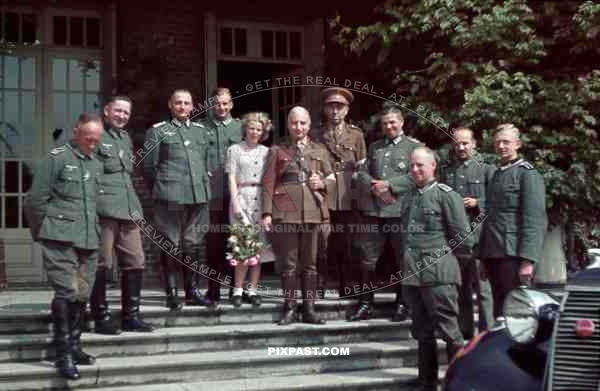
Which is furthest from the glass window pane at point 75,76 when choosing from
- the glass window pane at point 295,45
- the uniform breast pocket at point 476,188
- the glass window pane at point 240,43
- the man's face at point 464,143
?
the uniform breast pocket at point 476,188

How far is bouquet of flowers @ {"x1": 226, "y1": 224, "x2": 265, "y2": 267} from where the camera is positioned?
635 centimetres

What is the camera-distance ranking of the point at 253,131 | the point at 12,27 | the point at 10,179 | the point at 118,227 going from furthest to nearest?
the point at 10,179, the point at 12,27, the point at 253,131, the point at 118,227

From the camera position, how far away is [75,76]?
9.38 metres

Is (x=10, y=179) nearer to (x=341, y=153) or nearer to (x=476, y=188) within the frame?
(x=341, y=153)

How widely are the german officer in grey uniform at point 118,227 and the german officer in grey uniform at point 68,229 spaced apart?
1.28 ft

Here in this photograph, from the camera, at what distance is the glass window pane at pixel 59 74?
9.32 m

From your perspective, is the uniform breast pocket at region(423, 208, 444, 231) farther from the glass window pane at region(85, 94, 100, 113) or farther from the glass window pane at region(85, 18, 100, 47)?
the glass window pane at region(85, 18, 100, 47)

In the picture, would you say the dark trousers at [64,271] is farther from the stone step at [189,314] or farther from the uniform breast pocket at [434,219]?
the uniform breast pocket at [434,219]

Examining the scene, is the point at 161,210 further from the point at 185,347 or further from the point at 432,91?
the point at 432,91

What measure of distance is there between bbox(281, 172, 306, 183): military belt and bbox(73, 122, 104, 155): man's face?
5.21ft

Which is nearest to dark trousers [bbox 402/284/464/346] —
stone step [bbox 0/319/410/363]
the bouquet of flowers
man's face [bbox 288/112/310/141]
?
stone step [bbox 0/319/410/363]

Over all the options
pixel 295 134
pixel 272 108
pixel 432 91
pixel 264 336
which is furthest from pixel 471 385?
pixel 272 108

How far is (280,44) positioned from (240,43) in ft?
1.72

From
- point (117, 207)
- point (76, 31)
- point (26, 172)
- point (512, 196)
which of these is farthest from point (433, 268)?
point (76, 31)
